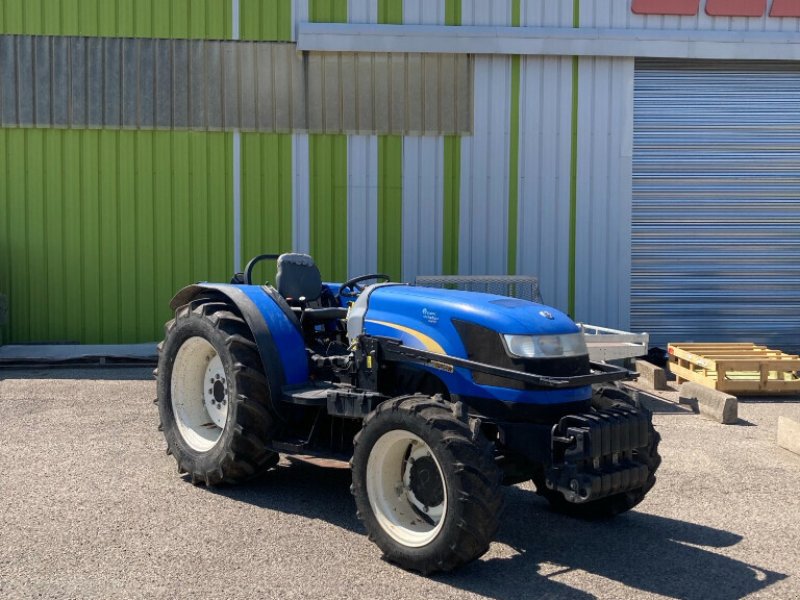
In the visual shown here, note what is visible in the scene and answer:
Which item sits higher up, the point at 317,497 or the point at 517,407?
the point at 517,407

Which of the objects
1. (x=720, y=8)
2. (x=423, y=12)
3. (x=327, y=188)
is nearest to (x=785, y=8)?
(x=720, y=8)

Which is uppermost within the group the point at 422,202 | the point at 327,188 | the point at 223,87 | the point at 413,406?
the point at 223,87

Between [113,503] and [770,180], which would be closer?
[113,503]

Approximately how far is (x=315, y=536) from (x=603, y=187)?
347 inches

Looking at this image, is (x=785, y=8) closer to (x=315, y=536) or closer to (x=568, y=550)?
(x=568, y=550)

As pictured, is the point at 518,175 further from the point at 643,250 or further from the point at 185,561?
the point at 185,561

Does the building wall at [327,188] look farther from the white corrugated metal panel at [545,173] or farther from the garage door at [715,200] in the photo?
the garage door at [715,200]

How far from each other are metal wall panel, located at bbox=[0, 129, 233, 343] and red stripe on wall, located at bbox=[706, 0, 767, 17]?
6901 millimetres

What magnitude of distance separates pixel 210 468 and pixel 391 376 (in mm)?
1381

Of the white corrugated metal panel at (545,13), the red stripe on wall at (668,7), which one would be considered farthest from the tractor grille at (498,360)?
the red stripe on wall at (668,7)

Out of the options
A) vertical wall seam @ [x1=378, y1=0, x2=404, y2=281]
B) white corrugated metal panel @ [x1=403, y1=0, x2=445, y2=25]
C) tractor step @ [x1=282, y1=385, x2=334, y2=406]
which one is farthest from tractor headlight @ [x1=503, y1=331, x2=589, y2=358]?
white corrugated metal panel @ [x1=403, y1=0, x2=445, y2=25]

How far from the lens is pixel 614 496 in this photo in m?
5.31

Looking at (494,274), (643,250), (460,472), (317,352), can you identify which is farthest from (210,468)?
(643,250)

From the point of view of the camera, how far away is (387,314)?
528 centimetres
